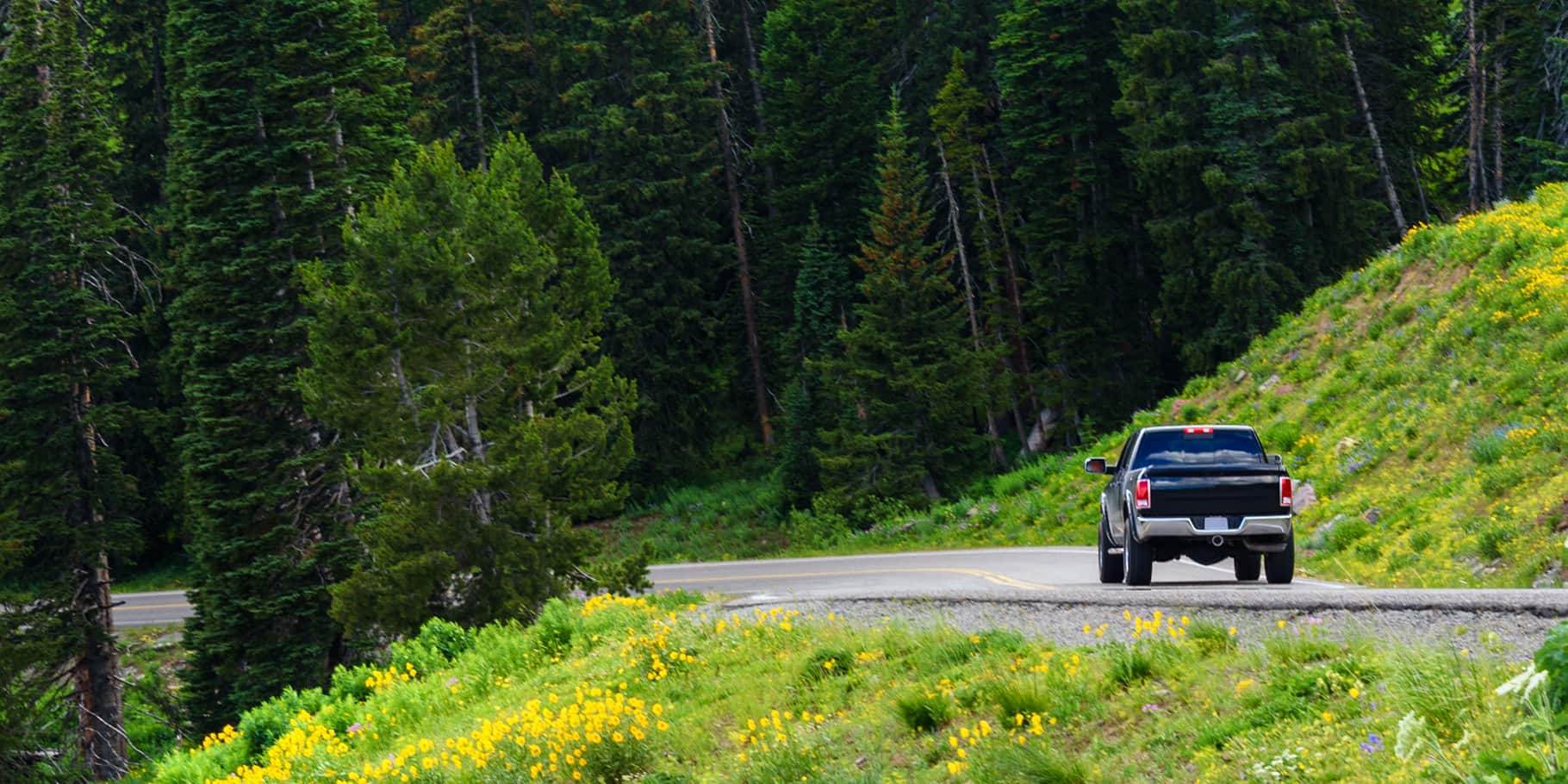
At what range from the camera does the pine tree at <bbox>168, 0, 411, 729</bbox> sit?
25.9 meters

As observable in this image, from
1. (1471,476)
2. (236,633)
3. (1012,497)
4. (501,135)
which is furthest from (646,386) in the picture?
(1471,476)

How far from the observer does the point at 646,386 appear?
4644cm

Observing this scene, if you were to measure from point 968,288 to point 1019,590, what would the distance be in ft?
106

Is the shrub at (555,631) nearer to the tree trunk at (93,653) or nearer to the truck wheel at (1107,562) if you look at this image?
the truck wheel at (1107,562)

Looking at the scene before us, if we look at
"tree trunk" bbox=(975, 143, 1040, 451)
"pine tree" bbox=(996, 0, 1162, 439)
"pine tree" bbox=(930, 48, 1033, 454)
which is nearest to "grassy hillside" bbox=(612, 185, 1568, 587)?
"pine tree" bbox=(996, 0, 1162, 439)

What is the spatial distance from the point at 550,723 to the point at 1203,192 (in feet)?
100

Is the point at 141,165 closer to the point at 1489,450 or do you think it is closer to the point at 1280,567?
the point at 1489,450

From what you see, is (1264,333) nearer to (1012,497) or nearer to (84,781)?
(1012,497)

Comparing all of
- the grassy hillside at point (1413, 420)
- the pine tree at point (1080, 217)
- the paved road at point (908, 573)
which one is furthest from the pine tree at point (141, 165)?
the pine tree at point (1080, 217)

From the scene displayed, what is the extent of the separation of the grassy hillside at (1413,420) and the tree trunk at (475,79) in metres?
20.2

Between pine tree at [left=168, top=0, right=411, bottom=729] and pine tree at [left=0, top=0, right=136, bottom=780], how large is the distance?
7.48 ft

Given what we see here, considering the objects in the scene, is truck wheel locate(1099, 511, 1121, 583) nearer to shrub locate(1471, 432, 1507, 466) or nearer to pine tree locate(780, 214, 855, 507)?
shrub locate(1471, 432, 1507, 466)

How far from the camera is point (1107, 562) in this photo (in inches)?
621

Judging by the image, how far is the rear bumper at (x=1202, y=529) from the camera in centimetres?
1363
